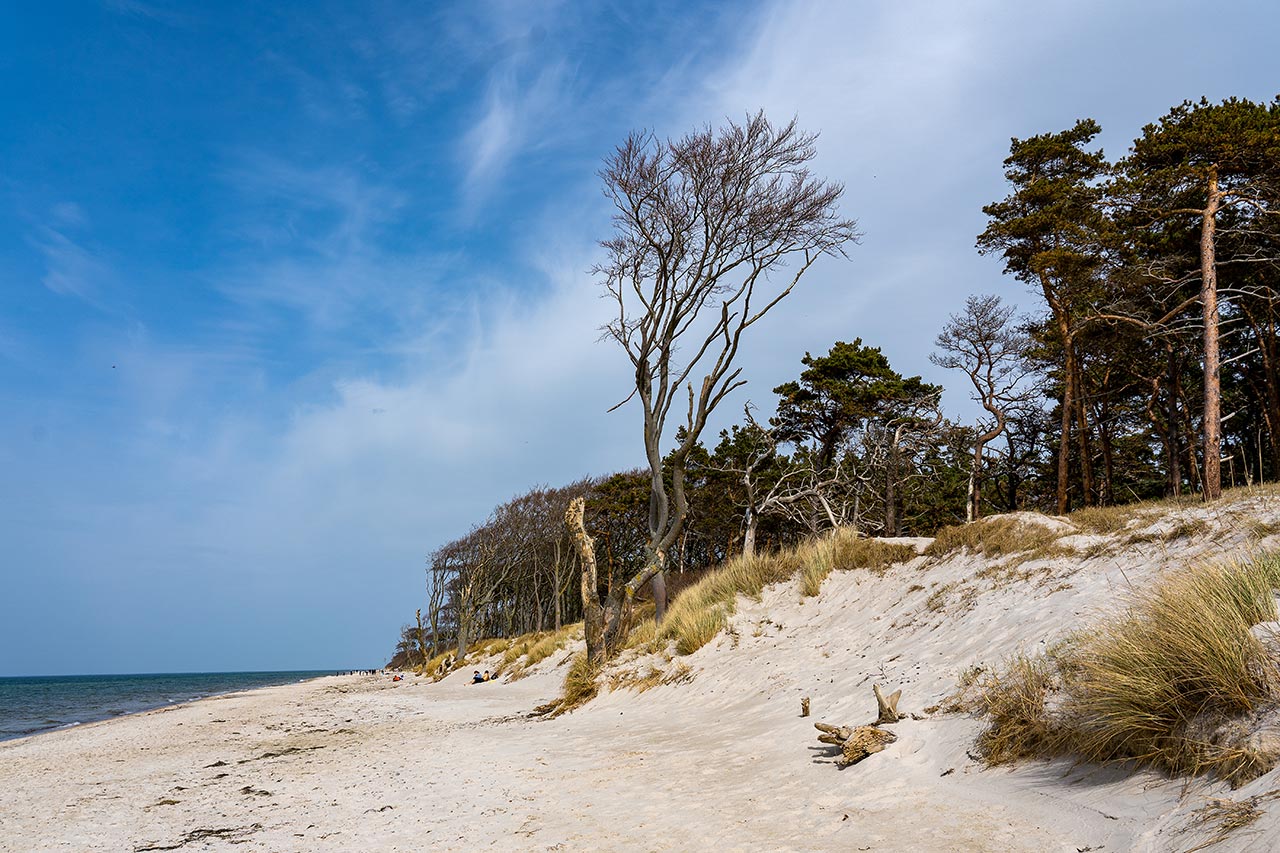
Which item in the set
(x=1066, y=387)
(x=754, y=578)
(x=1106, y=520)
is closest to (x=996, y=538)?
(x=1106, y=520)

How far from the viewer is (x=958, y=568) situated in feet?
35.2

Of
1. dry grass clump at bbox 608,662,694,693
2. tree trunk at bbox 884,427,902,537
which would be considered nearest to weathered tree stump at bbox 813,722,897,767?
dry grass clump at bbox 608,662,694,693

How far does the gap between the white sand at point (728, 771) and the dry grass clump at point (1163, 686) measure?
19 centimetres

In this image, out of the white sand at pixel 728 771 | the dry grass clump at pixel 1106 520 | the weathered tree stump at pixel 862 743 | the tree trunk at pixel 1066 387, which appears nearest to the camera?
the white sand at pixel 728 771

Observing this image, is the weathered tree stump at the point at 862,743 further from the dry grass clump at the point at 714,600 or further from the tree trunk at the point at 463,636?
the tree trunk at the point at 463,636

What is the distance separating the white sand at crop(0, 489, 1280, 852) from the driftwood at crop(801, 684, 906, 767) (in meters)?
0.11

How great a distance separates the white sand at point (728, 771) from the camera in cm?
405

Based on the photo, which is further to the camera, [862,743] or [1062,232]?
[1062,232]

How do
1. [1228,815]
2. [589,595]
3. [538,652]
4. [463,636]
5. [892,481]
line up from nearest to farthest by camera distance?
[1228,815], [589,595], [538,652], [892,481], [463,636]

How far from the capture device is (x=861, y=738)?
18.3 ft

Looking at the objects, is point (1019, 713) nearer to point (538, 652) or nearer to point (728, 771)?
point (728, 771)

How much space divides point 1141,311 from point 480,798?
18864 millimetres

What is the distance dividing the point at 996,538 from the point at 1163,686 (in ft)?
23.9

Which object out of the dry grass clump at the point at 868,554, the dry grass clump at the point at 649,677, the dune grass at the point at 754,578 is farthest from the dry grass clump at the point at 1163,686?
the dune grass at the point at 754,578
